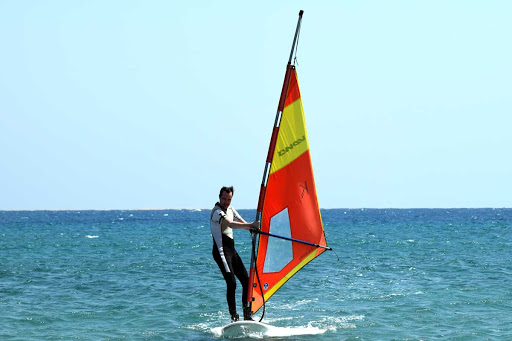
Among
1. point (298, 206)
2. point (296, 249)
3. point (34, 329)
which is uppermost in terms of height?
point (298, 206)

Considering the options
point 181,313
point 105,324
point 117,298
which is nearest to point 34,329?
point 105,324

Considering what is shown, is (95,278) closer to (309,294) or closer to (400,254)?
(309,294)

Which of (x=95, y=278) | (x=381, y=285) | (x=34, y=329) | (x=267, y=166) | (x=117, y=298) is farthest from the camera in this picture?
(x=95, y=278)

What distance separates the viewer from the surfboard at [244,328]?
11750 millimetres

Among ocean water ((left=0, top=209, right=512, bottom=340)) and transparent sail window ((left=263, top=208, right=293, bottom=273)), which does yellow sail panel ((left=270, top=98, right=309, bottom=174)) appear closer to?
transparent sail window ((left=263, top=208, right=293, bottom=273))

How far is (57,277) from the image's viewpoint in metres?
22.8

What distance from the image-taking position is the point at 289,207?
11.5 m

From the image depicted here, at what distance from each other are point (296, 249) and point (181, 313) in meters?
4.49

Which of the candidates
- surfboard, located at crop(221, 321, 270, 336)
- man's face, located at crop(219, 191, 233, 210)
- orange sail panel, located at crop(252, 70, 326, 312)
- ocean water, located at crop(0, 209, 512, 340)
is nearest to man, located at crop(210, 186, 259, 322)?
man's face, located at crop(219, 191, 233, 210)

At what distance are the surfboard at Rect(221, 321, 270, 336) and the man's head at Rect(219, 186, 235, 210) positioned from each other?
209 centimetres

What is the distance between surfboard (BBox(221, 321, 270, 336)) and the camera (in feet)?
38.5

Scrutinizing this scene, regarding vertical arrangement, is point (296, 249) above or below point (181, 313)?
above

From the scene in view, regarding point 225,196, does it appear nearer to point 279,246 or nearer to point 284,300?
point 279,246

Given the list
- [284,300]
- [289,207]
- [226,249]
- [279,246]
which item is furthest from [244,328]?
[284,300]
